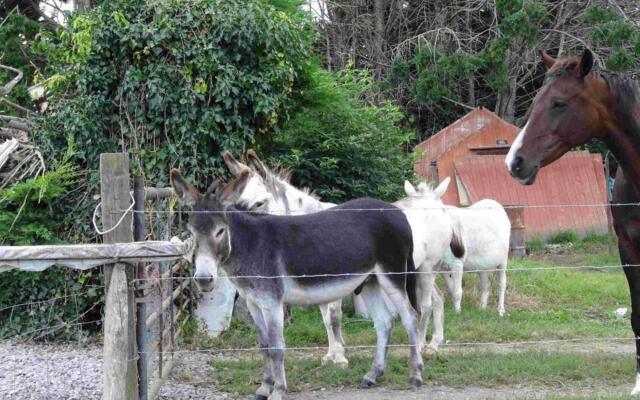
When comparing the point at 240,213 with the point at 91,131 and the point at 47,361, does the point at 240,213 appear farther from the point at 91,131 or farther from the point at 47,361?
the point at 91,131

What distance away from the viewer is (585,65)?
4891mm

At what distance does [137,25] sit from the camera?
8.46 metres

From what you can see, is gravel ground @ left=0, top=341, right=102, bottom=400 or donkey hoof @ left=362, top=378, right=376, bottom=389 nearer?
gravel ground @ left=0, top=341, right=102, bottom=400

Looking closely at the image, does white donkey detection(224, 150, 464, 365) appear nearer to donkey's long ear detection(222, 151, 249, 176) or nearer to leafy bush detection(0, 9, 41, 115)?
donkey's long ear detection(222, 151, 249, 176)

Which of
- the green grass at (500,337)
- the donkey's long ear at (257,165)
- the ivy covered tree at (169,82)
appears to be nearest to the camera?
the green grass at (500,337)

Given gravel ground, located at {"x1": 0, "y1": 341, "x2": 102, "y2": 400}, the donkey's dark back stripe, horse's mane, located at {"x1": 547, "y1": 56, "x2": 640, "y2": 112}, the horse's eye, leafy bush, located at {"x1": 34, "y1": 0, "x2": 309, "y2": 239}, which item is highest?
leafy bush, located at {"x1": 34, "y1": 0, "x2": 309, "y2": 239}

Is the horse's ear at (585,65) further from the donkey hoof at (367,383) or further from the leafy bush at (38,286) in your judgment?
the leafy bush at (38,286)

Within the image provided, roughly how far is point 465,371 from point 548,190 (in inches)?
487

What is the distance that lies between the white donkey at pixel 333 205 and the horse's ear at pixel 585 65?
216cm

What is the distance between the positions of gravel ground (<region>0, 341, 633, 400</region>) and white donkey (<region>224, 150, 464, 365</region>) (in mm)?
1037

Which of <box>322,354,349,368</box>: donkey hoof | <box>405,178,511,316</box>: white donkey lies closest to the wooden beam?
<box>322,354,349,368</box>: donkey hoof

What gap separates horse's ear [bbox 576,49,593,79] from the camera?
4797mm

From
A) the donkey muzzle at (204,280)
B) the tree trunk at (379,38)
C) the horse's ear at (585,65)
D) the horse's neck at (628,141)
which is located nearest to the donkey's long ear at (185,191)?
the donkey muzzle at (204,280)

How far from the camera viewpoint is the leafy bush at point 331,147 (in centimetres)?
1018
